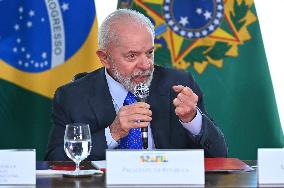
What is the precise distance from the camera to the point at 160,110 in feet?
10.3

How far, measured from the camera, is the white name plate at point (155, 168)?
6.77ft

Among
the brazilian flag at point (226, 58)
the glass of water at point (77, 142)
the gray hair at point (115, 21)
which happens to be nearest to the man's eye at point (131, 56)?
the gray hair at point (115, 21)

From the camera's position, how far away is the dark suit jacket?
298 centimetres

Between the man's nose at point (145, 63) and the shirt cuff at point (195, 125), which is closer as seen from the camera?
the shirt cuff at point (195, 125)

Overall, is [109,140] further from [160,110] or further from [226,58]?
[226,58]

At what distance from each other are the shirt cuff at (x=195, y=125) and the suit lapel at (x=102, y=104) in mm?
387

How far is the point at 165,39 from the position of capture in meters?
4.43

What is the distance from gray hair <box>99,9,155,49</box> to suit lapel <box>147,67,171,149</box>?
0.27 m

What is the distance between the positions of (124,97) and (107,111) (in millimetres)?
110

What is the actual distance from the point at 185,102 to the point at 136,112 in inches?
9.2

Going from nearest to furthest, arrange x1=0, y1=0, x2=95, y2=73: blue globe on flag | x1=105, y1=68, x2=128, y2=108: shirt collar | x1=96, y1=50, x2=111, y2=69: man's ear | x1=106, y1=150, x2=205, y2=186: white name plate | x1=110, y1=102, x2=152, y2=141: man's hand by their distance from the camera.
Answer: x1=106, y1=150, x2=205, y2=186: white name plate
x1=110, y1=102, x2=152, y2=141: man's hand
x1=105, y1=68, x2=128, y2=108: shirt collar
x1=96, y1=50, x2=111, y2=69: man's ear
x1=0, y1=0, x2=95, y2=73: blue globe on flag

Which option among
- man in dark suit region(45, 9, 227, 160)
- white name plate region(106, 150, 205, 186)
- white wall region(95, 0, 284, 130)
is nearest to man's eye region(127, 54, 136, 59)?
man in dark suit region(45, 9, 227, 160)

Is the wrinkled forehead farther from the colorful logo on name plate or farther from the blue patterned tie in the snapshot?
the colorful logo on name plate

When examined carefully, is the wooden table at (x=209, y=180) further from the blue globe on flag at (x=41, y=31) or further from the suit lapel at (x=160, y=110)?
the blue globe on flag at (x=41, y=31)
